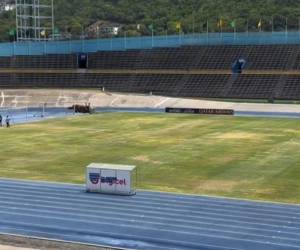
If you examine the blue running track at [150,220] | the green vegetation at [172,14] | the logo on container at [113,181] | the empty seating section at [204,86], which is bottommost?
the blue running track at [150,220]

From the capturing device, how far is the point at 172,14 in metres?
114

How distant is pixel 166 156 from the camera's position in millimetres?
34812

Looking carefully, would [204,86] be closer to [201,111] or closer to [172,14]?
[201,111]

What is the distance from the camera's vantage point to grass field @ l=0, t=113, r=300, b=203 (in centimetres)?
2762

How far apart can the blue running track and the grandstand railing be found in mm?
58646

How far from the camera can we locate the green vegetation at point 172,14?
334 feet

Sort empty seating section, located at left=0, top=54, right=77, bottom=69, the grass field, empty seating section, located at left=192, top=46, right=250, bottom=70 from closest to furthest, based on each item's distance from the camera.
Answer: the grass field → empty seating section, located at left=192, top=46, right=250, bottom=70 → empty seating section, located at left=0, top=54, right=77, bottom=69

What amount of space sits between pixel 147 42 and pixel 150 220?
2632 inches

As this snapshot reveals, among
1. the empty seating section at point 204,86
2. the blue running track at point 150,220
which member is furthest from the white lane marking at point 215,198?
the empty seating section at point 204,86

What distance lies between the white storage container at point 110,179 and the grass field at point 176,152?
5.70ft

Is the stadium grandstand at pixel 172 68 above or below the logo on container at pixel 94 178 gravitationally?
above

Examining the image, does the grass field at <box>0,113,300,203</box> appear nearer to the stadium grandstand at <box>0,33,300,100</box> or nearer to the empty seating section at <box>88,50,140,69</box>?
the stadium grandstand at <box>0,33,300,100</box>

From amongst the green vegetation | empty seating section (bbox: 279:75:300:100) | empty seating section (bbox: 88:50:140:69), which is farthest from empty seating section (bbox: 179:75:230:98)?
the green vegetation

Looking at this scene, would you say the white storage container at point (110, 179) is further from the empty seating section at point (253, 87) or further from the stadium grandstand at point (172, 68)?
the empty seating section at point (253, 87)
